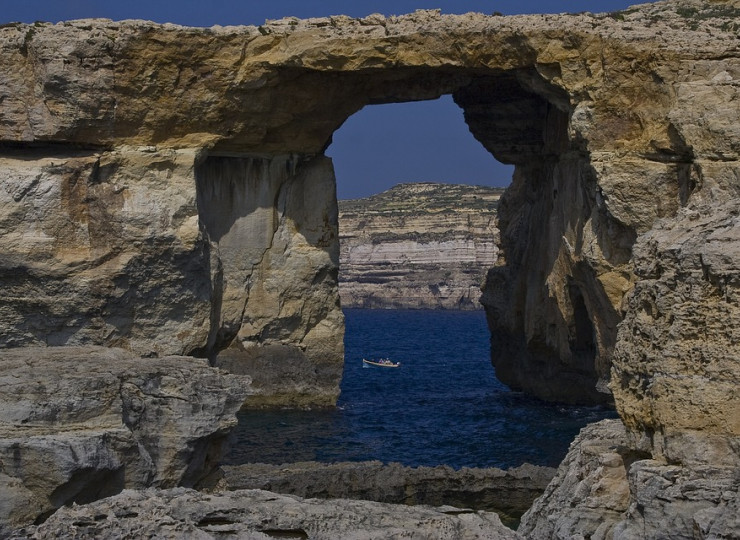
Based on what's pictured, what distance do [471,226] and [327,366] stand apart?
64070mm

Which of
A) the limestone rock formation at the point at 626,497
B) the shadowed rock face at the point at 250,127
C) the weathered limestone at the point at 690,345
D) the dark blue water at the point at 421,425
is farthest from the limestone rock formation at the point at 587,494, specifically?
the dark blue water at the point at 421,425

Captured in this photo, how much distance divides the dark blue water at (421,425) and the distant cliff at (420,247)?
46888 mm

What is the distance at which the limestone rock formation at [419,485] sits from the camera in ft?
69.8

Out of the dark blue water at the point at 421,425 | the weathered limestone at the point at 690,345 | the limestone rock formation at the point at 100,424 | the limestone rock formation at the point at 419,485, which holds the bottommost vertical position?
the dark blue water at the point at 421,425

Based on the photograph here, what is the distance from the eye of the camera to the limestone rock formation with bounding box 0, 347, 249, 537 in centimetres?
1110

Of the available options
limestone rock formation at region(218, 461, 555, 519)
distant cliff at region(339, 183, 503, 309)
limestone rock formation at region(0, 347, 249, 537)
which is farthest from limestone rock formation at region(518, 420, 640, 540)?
distant cliff at region(339, 183, 503, 309)

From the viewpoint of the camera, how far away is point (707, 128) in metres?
22.6

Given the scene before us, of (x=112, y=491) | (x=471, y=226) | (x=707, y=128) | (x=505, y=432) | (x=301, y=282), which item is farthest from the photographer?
(x=471, y=226)

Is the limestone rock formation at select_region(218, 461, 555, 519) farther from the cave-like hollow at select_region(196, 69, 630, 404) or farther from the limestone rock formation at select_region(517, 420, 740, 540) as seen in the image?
the limestone rock formation at select_region(517, 420, 740, 540)

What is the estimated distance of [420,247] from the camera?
100688mm

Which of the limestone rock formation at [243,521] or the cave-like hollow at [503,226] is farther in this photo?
the cave-like hollow at [503,226]

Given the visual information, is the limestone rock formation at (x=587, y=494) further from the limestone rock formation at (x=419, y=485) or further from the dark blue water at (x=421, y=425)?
the dark blue water at (x=421, y=425)

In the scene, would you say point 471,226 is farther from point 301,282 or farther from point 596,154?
point 596,154

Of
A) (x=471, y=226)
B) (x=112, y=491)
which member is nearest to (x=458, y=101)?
(x=112, y=491)
